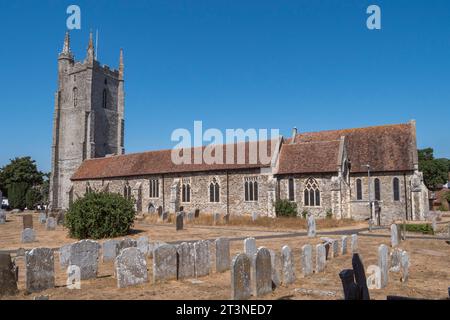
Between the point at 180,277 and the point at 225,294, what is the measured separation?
2.35m

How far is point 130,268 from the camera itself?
9.73 meters

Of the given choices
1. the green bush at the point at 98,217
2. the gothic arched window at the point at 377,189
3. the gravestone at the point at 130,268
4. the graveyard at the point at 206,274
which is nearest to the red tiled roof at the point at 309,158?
the gothic arched window at the point at 377,189

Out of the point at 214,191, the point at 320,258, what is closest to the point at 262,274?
the point at 320,258

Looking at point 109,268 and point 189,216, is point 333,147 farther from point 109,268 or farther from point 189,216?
point 109,268

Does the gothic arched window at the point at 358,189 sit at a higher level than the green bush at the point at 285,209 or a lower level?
higher

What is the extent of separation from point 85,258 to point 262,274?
18.3 ft

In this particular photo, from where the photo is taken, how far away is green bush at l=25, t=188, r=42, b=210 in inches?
2177

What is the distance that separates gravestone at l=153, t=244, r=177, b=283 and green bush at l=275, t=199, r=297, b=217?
19.8 meters

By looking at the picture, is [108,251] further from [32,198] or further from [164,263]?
[32,198]

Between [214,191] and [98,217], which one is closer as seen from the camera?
[98,217]

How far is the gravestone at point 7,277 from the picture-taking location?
28.6 ft

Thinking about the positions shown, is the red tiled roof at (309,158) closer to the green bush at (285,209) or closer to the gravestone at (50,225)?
the green bush at (285,209)

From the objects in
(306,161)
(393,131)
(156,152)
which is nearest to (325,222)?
(306,161)

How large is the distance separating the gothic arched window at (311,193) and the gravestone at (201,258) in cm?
1957
